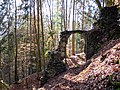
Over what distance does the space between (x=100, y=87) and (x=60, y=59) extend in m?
10.1

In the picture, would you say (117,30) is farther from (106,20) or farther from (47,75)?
(47,75)

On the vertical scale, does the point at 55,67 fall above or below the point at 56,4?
below

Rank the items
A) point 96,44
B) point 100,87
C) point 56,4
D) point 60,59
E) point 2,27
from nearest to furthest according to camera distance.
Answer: point 100,87 → point 96,44 → point 60,59 → point 2,27 → point 56,4

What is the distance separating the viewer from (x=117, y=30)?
1550 centimetres

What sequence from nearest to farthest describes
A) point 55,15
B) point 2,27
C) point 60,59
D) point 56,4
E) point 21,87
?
point 60,59
point 21,87
point 2,27
point 56,4
point 55,15

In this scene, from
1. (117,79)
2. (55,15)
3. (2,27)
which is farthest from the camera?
(55,15)

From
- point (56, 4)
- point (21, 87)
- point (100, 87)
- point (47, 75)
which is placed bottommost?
point (21, 87)

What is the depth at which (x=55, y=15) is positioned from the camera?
3794 centimetres

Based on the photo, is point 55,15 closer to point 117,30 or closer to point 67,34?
point 67,34

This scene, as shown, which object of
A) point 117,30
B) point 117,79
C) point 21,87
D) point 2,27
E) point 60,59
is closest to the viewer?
point 117,79

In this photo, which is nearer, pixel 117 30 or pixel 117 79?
pixel 117 79

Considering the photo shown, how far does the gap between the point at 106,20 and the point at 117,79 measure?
942 centimetres

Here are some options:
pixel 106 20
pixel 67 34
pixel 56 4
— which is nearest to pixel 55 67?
pixel 67 34

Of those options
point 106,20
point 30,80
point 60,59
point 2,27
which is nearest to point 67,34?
point 60,59
